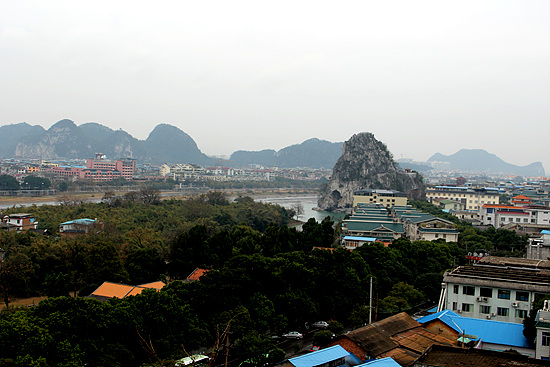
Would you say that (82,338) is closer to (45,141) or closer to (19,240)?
(19,240)

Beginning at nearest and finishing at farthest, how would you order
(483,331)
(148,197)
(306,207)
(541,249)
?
(483,331)
(541,249)
(148,197)
(306,207)

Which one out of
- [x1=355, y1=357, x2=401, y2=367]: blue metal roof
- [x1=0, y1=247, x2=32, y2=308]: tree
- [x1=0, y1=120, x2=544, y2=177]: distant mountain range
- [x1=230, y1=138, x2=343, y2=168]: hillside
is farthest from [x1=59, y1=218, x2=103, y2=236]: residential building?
[x1=230, y1=138, x2=343, y2=168]: hillside

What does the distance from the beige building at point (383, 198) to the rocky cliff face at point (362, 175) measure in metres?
10.1

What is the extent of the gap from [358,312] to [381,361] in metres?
3.84

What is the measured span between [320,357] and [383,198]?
35.5m

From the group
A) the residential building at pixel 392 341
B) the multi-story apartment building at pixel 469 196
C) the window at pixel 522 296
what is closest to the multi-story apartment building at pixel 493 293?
the window at pixel 522 296

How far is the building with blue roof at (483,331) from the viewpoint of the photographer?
8500mm

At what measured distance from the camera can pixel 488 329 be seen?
9086mm

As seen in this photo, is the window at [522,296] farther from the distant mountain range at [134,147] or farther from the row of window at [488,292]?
the distant mountain range at [134,147]

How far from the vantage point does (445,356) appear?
7.21m

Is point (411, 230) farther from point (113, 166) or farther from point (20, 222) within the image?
point (113, 166)

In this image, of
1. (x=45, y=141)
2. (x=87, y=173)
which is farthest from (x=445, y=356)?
(x=45, y=141)

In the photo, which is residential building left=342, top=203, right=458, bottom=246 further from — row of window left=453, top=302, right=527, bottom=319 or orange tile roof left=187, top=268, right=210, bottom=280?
row of window left=453, top=302, right=527, bottom=319

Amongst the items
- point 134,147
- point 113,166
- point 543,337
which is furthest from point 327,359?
point 134,147
